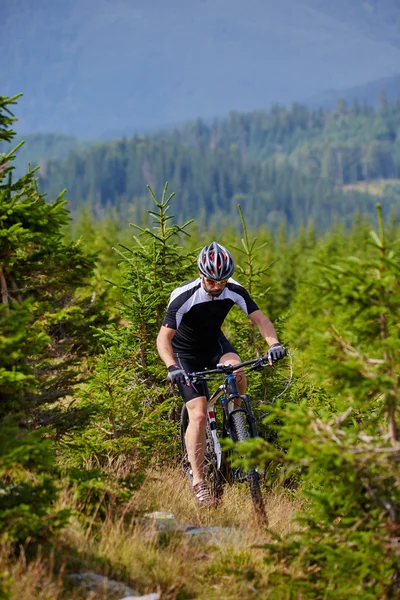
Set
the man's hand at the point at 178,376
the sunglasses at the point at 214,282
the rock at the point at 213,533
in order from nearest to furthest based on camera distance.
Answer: the rock at the point at 213,533 < the man's hand at the point at 178,376 < the sunglasses at the point at 214,282

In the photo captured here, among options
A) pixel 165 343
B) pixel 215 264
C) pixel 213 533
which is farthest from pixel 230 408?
pixel 213 533

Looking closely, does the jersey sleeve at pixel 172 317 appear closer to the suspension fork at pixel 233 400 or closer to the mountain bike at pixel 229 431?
the mountain bike at pixel 229 431

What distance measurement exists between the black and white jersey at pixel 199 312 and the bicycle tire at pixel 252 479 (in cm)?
116

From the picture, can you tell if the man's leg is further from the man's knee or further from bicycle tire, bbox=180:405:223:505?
bicycle tire, bbox=180:405:223:505

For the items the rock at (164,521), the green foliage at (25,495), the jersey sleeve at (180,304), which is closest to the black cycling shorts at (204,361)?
the jersey sleeve at (180,304)

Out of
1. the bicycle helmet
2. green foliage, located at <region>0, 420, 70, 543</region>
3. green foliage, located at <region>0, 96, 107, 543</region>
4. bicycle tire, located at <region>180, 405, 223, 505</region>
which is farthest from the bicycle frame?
green foliage, located at <region>0, 420, 70, 543</region>

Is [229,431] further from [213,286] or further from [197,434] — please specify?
[213,286]

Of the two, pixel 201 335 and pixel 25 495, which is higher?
pixel 201 335

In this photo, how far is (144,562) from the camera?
186 inches

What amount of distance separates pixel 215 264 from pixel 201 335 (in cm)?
106

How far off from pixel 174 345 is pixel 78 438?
1.43 metres

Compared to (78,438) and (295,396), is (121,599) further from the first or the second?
(295,396)

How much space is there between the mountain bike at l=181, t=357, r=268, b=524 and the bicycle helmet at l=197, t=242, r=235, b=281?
0.89 meters

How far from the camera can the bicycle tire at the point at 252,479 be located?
231 inches
